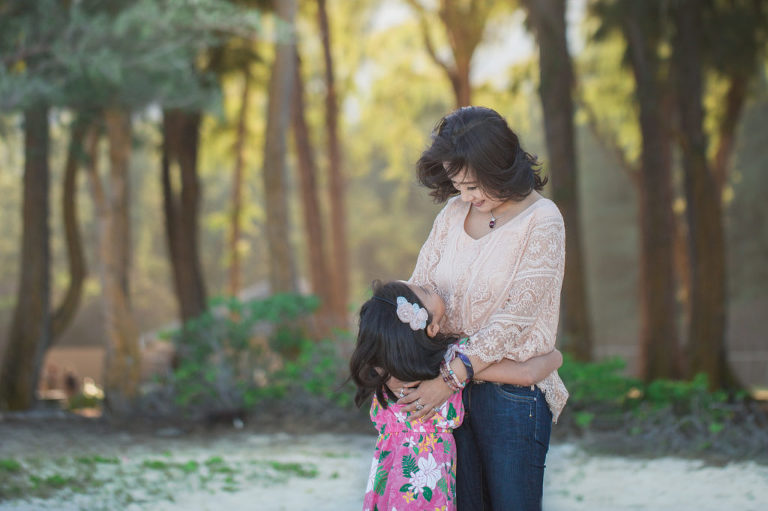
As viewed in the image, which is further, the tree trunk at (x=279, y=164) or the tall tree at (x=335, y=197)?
the tall tree at (x=335, y=197)

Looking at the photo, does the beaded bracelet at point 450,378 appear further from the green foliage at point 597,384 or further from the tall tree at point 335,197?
the tall tree at point 335,197

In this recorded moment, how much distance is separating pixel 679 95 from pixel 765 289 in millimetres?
16394

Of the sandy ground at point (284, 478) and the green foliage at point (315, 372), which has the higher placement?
the green foliage at point (315, 372)

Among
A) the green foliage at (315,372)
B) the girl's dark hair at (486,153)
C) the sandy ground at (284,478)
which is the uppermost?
the girl's dark hair at (486,153)

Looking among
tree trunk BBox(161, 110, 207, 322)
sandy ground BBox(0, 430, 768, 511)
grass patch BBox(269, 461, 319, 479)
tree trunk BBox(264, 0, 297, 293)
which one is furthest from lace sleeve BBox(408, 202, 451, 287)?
tree trunk BBox(161, 110, 207, 322)

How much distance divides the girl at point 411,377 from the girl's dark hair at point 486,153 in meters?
0.36

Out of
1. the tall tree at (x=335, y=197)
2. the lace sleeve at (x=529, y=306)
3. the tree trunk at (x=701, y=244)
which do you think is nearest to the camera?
the lace sleeve at (x=529, y=306)

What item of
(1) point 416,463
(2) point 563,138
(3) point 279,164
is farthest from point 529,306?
(3) point 279,164

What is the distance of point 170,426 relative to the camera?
870cm

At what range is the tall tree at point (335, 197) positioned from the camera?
1777 cm

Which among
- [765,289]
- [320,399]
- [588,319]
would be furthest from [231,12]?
[765,289]

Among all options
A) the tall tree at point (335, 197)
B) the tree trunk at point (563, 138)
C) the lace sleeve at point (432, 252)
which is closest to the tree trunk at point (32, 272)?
the tree trunk at point (563, 138)

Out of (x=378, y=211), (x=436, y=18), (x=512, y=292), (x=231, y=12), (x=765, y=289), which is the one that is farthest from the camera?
(x=378, y=211)

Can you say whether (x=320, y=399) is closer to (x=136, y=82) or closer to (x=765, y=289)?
(x=136, y=82)
